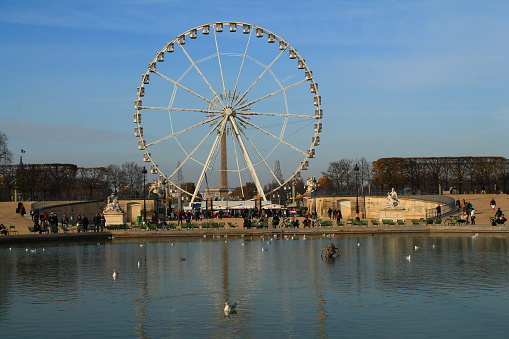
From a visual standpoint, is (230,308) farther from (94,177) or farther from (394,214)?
(94,177)

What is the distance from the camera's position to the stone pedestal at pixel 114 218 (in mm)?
38938

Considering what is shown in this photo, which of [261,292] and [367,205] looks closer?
[261,292]

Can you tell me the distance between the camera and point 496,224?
32406mm

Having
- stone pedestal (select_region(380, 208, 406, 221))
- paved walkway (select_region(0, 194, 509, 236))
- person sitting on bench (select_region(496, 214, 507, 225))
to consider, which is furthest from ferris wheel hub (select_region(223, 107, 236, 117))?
person sitting on bench (select_region(496, 214, 507, 225))

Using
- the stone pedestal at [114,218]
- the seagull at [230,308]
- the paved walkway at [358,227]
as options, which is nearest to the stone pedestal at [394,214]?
the paved walkway at [358,227]

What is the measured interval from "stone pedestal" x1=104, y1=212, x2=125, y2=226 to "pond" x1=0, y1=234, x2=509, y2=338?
1400 cm

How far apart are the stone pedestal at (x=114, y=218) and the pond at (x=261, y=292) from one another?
1400 cm

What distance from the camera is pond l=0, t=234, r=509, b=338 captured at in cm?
1154

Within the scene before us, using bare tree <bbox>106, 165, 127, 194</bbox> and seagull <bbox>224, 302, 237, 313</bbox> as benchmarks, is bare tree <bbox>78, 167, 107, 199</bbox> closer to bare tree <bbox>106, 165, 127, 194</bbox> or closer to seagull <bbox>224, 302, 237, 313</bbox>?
bare tree <bbox>106, 165, 127, 194</bbox>

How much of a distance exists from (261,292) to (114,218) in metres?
25.3

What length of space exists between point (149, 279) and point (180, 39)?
28148 millimetres

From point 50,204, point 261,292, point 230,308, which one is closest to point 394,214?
point 50,204

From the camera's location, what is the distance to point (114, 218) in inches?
1535

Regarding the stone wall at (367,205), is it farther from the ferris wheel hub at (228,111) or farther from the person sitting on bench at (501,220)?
the person sitting on bench at (501,220)
